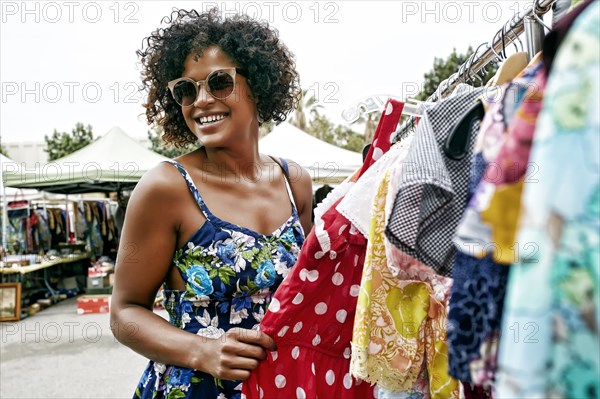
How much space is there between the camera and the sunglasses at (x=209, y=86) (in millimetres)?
1734

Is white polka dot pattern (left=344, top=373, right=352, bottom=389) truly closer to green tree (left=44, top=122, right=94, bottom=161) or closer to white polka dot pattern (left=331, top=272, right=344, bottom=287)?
white polka dot pattern (left=331, top=272, right=344, bottom=287)

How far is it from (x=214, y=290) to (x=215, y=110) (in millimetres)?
618

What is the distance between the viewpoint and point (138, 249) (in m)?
1.54

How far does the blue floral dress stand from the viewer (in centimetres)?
157

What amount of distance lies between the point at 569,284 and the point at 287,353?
95 cm

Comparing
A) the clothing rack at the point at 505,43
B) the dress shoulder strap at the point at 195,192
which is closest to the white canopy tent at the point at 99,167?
the dress shoulder strap at the point at 195,192

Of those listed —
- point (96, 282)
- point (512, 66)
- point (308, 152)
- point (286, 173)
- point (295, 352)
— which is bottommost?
point (96, 282)

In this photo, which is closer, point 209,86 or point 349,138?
point 209,86

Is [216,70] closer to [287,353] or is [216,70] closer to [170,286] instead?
[170,286]

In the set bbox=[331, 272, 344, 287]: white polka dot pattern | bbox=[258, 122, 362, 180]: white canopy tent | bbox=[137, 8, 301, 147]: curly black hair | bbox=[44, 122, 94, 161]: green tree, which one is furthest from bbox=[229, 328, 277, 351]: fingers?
bbox=[44, 122, 94, 161]: green tree

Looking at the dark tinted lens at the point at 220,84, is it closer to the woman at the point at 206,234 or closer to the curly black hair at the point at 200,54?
the woman at the point at 206,234

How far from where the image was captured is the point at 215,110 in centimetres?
173

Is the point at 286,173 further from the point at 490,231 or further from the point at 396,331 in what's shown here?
the point at 490,231

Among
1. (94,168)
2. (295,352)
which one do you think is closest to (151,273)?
(295,352)
